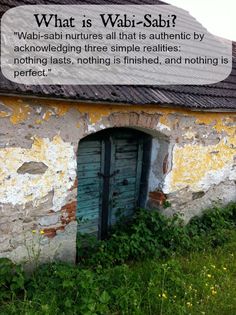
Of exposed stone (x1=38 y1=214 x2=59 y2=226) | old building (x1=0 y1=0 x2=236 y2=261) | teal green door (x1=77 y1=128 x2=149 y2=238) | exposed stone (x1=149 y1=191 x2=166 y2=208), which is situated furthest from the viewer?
exposed stone (x1=149 y1=191 x2=166 y2=208)

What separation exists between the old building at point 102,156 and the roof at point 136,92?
14mm

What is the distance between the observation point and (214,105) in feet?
16.0

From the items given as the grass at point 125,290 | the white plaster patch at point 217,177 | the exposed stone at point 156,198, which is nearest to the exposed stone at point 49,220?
the grass at point 125,290

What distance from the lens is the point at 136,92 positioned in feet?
12.6

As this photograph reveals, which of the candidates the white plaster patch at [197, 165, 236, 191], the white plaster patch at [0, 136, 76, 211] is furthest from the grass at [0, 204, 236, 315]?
the white plaster patch at [197, 165, 236, 191]

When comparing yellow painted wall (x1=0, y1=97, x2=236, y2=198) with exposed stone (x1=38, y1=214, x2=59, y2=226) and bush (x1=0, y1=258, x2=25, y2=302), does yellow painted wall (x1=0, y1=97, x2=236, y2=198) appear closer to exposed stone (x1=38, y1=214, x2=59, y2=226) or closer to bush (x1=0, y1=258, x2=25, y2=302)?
exposed stone (x1=38, y1=214, x2=59, y2=226)

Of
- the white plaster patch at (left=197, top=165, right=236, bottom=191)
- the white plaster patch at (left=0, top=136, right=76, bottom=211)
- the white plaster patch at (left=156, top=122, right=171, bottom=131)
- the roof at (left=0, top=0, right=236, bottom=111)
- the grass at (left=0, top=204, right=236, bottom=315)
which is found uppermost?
the roof at (left=0, top=0, right=236, bottom=111)

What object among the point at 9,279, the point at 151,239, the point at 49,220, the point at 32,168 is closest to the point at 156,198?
the point at 151,239

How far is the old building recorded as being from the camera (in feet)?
10.4

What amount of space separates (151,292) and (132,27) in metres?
3.93

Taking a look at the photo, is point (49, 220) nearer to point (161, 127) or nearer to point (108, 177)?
point (108, 177)

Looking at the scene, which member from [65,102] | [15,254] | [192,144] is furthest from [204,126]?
[15,254]

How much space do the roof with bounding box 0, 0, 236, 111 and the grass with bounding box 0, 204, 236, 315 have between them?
1776 mm

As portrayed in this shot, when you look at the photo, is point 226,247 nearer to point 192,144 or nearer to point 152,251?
point 152,251
